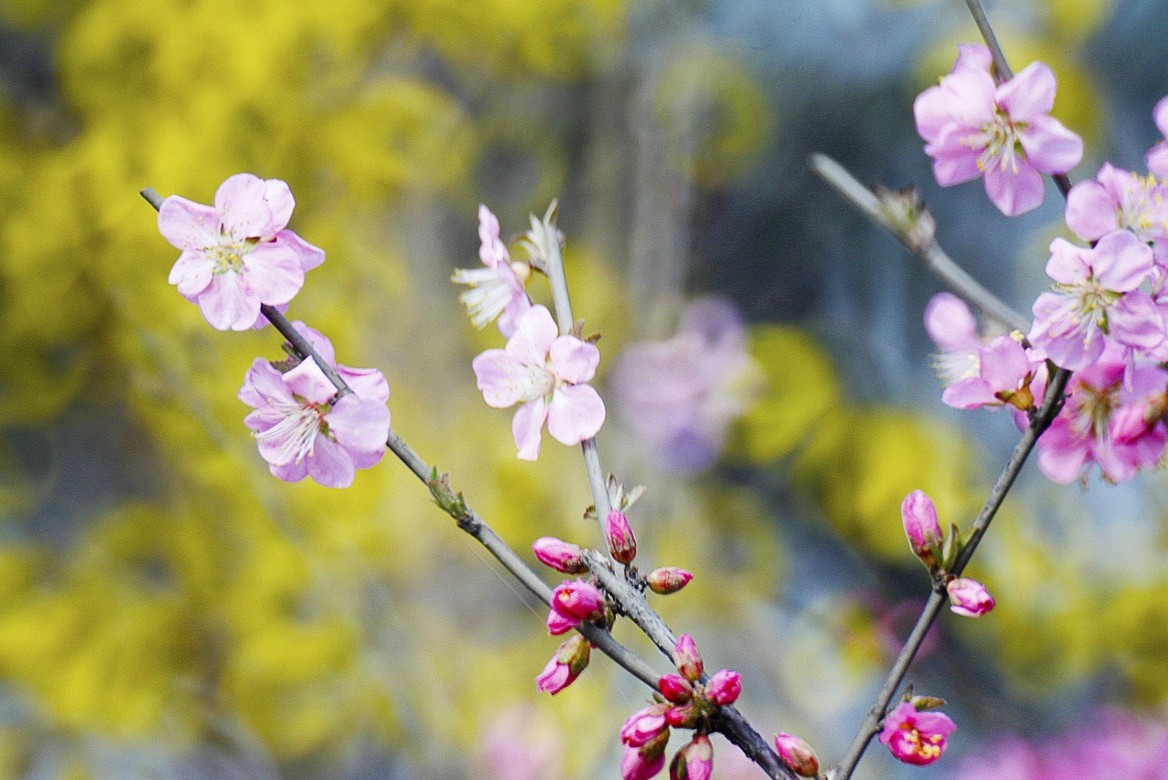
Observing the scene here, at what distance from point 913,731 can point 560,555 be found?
0.11 meters

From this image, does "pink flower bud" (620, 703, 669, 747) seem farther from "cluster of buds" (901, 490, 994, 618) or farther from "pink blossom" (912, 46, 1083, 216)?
"pink blossom" (912, 46, 1083, 216)

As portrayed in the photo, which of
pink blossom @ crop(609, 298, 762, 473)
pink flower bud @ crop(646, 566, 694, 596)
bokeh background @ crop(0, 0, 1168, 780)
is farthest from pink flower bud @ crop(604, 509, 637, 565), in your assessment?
pink blossom @ crop(609, 298, 762, 473)

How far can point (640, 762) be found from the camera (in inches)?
9.7

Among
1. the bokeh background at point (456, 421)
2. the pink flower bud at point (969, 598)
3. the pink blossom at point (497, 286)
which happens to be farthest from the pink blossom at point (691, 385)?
the pink flower bud at point (969, 598)

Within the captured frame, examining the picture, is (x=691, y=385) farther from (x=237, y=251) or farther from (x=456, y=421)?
(x=237, y=251)

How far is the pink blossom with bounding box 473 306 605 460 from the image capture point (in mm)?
286

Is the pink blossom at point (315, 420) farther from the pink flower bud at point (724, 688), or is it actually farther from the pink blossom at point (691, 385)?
the pink blossom at point (691, 385)

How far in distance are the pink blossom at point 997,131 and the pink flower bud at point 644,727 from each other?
19cm

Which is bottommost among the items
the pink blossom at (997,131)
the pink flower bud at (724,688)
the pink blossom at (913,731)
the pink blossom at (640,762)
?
the pink blossom at (640,762)

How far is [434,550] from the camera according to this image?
4.26ft

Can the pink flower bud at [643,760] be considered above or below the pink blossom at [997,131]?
below

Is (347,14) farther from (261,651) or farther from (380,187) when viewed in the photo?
(261,651)

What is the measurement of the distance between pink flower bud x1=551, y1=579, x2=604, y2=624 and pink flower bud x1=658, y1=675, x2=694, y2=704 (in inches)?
1.0

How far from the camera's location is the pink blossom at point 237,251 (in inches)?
10.5
